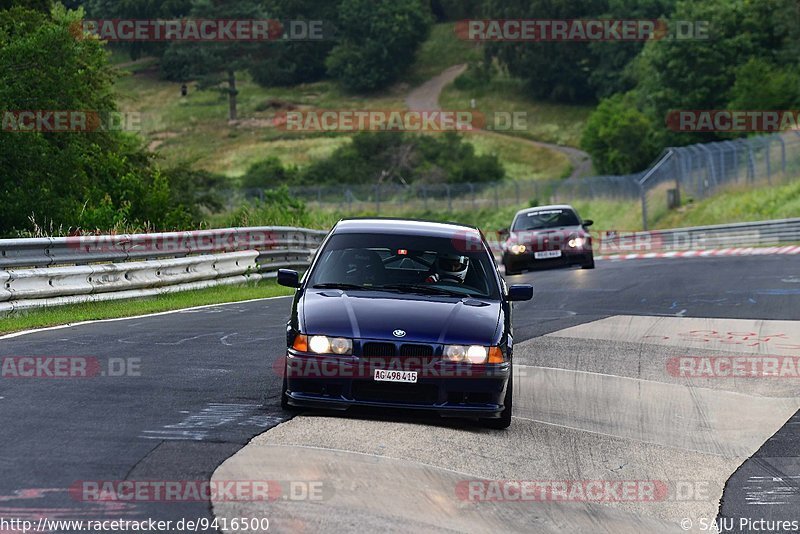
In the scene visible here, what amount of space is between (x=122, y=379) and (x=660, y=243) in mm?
39039

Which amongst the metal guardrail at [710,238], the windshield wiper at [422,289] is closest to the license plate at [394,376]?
the windshield wiper at [422,289]

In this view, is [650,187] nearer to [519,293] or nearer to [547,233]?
[547,233]

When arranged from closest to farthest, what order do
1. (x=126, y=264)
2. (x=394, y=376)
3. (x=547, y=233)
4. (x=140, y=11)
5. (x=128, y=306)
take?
1. (x=394, y=376)
2. (x=128, y=306)
3. (x=126, y=264)
4. (x=547, y=233)
5. (x=140, y=11)

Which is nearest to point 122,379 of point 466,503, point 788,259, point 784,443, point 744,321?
point 466,503

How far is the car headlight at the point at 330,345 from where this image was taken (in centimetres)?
913

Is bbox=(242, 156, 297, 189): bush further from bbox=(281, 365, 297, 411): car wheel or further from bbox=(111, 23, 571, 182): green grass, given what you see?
bbox=(281, 365, 297, 411): car wheel

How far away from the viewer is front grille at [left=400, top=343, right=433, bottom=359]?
9102mm

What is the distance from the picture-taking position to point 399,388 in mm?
9086

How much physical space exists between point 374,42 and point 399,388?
14079cm

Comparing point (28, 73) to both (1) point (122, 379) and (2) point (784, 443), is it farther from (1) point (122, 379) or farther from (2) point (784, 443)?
(2) point (784, 443)

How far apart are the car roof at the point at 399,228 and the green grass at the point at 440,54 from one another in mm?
138837

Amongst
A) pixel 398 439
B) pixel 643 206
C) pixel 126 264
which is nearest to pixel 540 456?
pixel 398 439

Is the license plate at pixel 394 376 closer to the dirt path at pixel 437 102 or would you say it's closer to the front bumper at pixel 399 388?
the front bumper at pixel 399 388

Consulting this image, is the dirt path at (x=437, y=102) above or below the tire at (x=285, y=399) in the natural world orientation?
below
